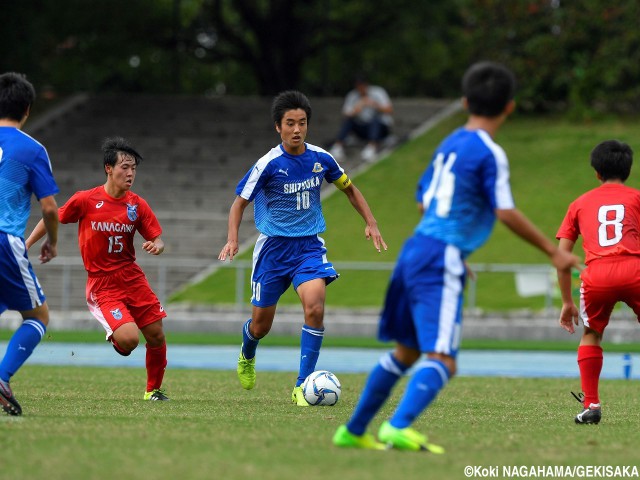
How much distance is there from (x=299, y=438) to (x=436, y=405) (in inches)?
122

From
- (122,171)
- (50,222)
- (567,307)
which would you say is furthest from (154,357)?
(567,307)

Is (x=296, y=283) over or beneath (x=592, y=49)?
beneath

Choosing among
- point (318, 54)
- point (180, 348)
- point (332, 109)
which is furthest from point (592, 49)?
point (180, 348)

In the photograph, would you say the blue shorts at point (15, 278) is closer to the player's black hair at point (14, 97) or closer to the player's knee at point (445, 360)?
the player's black hair at point (14, 97)

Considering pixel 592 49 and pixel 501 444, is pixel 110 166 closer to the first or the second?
pixel 501 444

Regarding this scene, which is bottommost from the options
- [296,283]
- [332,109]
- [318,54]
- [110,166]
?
[296,283]

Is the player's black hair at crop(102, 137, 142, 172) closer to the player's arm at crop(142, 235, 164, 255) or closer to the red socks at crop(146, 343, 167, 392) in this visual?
the player's arm at crop(142, 235, 164, 255)

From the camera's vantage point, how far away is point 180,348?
1919 cm

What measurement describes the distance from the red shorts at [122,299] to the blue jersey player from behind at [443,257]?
4.14 meters

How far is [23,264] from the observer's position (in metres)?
7.80

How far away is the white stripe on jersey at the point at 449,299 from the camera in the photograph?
20.4 feet

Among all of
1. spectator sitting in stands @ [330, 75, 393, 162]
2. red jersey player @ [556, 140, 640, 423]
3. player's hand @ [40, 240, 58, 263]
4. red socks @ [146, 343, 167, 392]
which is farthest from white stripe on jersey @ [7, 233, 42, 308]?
spectator sitting in stands @ [330, 75, 393, 162]

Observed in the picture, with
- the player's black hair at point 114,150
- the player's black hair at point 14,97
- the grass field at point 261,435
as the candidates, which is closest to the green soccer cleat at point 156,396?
the grass field at point 261,435

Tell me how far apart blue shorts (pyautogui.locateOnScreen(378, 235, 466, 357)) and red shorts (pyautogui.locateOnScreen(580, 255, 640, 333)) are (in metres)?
2.40
